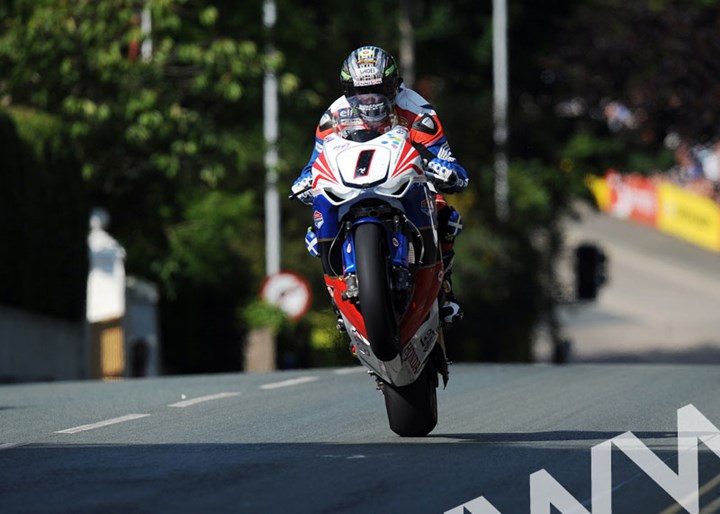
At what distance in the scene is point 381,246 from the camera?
1020 centimetres

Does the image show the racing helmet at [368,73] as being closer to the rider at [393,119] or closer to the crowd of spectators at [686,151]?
the rider at [393,119]

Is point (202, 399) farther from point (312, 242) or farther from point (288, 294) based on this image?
point (288, 294)

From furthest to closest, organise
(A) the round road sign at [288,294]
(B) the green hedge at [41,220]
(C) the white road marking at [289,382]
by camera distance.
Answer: (A) the round road sign at [288,294] → (B) the green hedge at [41,220] → (C) the white road marking at [289,382]

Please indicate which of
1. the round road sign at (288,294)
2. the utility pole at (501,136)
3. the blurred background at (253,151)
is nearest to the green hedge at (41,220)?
the blurred background at (253,151)

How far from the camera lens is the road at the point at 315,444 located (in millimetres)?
8117

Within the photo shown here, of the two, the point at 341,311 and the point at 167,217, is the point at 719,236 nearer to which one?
the point at 167,217

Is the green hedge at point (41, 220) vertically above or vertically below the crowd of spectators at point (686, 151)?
below

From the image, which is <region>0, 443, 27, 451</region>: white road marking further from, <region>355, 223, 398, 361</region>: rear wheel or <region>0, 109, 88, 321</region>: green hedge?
<region>0, 109, 88, 321</region>: green hedge

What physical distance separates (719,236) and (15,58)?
45929 millimetres

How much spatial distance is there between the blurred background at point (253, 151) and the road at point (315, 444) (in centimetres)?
896

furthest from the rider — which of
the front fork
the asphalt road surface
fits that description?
the asphalt road surface

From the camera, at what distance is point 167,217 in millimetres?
32000

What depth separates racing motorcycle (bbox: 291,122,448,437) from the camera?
33.4 feet

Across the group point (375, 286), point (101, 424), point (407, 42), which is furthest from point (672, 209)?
point (375, 286)
